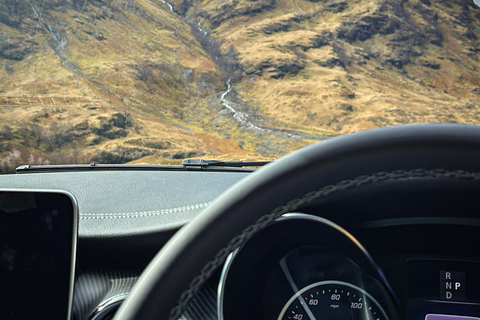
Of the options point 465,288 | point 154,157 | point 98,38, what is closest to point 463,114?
point 154,157

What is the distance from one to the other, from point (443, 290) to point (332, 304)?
340 millimetres

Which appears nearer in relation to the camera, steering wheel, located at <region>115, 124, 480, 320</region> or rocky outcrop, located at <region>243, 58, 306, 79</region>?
steering wheel, located at <region>115, 124, 480, 320</region>

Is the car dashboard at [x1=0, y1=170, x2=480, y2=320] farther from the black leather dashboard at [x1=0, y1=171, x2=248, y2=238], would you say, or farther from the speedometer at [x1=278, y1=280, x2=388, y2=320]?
the black leather dashboard at [x1=0, y1=171, x2=248, y2=238]

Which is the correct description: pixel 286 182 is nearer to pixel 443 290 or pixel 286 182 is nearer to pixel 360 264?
pixel 360 264

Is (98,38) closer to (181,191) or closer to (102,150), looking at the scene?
(102,150)

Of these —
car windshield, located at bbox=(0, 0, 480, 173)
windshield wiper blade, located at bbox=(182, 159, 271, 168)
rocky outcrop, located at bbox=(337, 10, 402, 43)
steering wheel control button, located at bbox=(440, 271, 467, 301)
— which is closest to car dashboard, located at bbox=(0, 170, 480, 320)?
steering wheel control button, located at bbox=(440, 271, 467, 301)

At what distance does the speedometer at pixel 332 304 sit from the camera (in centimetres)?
125

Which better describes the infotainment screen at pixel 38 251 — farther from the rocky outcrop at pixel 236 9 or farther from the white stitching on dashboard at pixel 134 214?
the rocky outcrop at pixel 236 9

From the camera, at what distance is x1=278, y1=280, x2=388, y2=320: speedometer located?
4.09 feet

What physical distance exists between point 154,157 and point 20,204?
1.78 meters

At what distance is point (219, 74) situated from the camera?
4.30 meters

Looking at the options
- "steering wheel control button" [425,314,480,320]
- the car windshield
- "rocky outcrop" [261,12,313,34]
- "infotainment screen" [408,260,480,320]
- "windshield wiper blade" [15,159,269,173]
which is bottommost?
"steering wheel control button" [425,314,480,320]

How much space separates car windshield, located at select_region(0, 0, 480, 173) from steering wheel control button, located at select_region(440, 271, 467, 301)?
5.99 feet

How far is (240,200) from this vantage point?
731 millimetres
